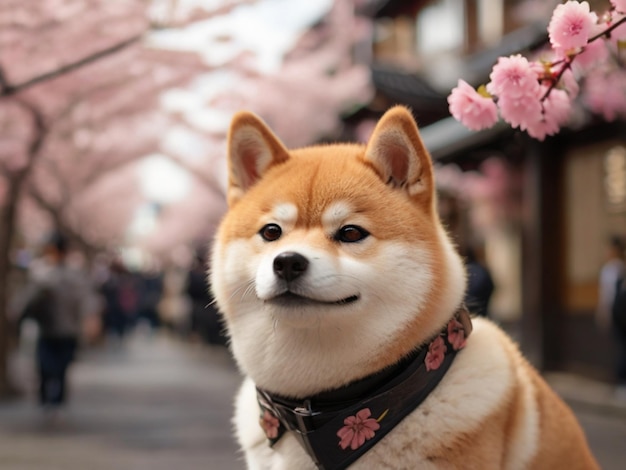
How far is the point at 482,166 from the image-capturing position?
16.5m

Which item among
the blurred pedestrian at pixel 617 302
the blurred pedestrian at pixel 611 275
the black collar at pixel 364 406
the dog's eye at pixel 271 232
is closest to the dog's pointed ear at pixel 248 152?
the dog's eye at pixel 271 232

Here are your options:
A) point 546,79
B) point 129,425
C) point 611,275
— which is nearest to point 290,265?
point 546,79

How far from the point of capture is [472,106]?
3180mm

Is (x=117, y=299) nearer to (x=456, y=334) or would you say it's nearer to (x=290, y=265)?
(x=456, y=334)

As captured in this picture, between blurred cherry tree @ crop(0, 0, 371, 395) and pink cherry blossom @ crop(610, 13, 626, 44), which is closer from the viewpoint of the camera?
pink cherry blossom @ crop(610, 13, 626, 44)

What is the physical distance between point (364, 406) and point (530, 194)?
11922 mm

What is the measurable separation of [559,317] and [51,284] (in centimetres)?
776

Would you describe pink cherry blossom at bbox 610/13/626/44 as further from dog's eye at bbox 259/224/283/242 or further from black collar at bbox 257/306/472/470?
dog's eye at bbox 259/224/283/242

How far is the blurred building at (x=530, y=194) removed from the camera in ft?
42.4

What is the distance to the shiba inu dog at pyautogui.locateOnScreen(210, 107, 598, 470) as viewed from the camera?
2.67 meters

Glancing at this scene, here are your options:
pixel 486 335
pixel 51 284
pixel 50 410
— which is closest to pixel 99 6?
pixel 51 284

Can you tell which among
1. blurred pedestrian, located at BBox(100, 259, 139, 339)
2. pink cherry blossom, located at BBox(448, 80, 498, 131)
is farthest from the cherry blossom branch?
blurred pedestrian, located at BBox(100, 259, 139, 339)

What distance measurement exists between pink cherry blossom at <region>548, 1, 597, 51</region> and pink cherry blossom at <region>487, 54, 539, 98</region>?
130mm

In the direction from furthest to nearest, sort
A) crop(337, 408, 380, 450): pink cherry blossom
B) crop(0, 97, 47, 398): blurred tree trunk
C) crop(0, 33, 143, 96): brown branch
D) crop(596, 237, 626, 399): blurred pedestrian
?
crop(0, 97, 47, 398): blurred tree trunk, crop(596, 237, 626, 399): blurred pedestrian, crop(0, 33, 143, 96): brown branch, crop(337, 408, 380, 450): pink cherry blossom
